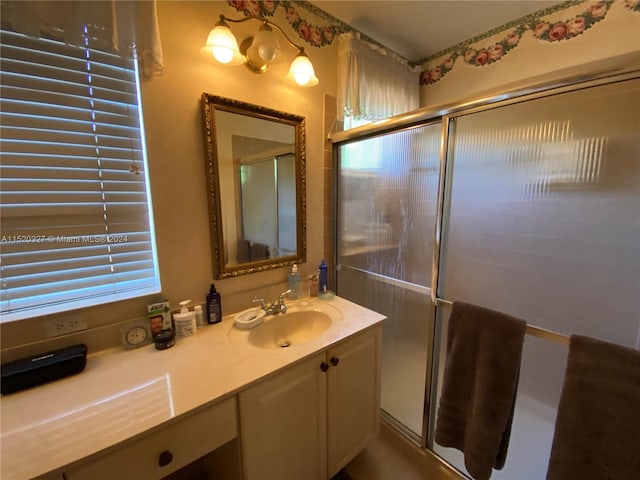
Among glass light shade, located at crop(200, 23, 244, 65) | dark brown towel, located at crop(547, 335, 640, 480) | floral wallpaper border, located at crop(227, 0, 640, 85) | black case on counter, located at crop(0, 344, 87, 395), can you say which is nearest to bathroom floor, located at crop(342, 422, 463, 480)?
dark brown towel, located at crop(547, 335, 640, 480)

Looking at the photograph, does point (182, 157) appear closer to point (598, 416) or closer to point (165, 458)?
point (165, 458)

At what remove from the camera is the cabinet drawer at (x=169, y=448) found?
0.66 m

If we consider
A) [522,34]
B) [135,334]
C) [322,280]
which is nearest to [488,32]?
[522,34]

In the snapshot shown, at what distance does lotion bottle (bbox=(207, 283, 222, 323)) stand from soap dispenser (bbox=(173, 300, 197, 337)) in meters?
0.09

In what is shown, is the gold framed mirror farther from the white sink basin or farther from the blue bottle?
the white sink basin

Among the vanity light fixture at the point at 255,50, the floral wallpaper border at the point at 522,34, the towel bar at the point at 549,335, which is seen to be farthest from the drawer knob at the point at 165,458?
the floral wallpaper border at the point at 522,34

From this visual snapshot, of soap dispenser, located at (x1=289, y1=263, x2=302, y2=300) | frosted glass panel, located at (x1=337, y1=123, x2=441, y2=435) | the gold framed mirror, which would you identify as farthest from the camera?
soap dispenser, located at (x1=289, y1=263, x2=302, y2=300)

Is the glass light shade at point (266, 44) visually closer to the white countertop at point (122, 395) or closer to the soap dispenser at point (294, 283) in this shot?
the soap dispenser at point (294, 283)

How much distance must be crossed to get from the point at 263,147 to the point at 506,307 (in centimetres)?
141

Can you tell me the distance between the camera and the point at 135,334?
1.06 metres

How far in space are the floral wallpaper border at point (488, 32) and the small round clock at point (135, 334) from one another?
57.6 inches

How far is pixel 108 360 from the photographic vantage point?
3.24ft

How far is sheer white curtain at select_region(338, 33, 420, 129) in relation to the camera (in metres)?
1.58

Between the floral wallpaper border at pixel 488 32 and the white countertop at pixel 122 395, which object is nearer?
the white countertop at pixel 122 395
